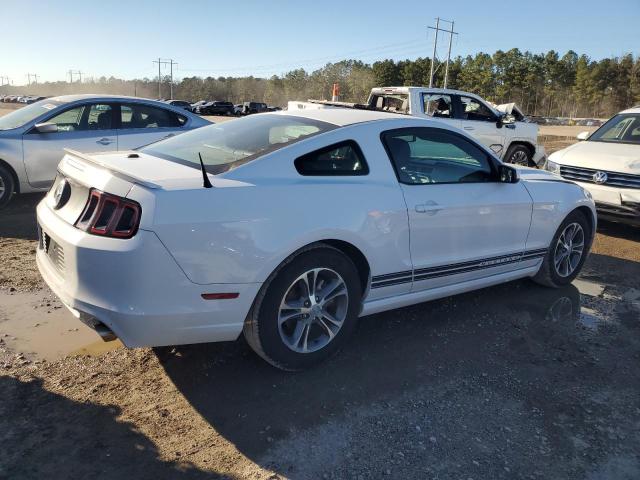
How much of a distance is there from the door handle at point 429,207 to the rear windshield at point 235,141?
0.82 metres

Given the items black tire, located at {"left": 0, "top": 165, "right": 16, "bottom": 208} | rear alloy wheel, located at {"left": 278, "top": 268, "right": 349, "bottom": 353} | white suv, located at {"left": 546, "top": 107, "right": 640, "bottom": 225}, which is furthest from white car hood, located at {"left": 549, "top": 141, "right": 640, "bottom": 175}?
black tire, located at {"left": 0, "top": 165, "right": 16, "bottom": 208}

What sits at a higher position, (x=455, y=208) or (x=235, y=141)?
(x=235, y=141)

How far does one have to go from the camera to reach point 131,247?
2748 millimetres

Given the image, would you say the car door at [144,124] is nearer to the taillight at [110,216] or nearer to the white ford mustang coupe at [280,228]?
the white ford mustang coupe at [280,228]

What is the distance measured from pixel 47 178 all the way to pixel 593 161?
750cm

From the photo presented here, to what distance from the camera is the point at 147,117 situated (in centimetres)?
792

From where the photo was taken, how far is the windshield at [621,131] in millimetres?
8336

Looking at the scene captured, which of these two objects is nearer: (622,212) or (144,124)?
(622,212)

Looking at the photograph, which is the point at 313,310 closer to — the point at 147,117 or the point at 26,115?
the point at 147,117

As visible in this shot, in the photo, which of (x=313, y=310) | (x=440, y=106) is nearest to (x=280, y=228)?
(x=313, y=310)

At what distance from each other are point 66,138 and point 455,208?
5622 millimetres

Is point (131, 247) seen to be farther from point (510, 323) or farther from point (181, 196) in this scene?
Result: point (510, 323)

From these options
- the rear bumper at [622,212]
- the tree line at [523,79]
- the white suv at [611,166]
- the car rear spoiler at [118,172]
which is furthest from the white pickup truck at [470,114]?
the tree line at [523,79]

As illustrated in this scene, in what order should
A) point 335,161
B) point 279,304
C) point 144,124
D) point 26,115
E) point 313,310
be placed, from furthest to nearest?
point 144,124
point 26,115
point 335,161
point 313,310
point 279,304
